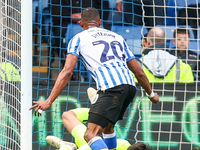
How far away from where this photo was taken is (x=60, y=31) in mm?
5770

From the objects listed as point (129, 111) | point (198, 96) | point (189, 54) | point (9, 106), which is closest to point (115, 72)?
point (9, 106)

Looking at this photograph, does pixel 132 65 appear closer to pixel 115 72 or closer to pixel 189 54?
pixel 115 72

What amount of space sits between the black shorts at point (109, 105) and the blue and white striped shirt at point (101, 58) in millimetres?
56

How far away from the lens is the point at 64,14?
567 cm

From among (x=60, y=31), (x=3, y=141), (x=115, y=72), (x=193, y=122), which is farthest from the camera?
(x=60, y=31)

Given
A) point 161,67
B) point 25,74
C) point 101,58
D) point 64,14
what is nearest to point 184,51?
point 161,67

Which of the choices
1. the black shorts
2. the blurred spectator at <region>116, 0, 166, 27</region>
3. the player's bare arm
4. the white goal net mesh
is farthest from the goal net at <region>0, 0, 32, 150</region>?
the blurred spectator at <region>116, 0, 166, 27</region>

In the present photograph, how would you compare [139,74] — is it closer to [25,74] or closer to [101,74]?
[101,74]

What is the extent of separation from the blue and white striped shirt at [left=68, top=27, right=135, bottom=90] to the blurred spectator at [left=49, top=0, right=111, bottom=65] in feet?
7.13

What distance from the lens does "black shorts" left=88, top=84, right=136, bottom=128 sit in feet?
10.6

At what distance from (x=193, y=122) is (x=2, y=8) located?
291 cm

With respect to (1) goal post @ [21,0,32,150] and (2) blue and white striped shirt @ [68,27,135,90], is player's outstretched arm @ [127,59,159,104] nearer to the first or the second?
(2) blue and white striped shirt @ [68,27,135,90]

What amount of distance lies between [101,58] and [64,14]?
244 cm

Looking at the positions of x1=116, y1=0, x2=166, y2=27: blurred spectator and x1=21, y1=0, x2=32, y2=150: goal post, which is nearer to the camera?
x1=21, y1=0, x2=32, y2=150: goal post
